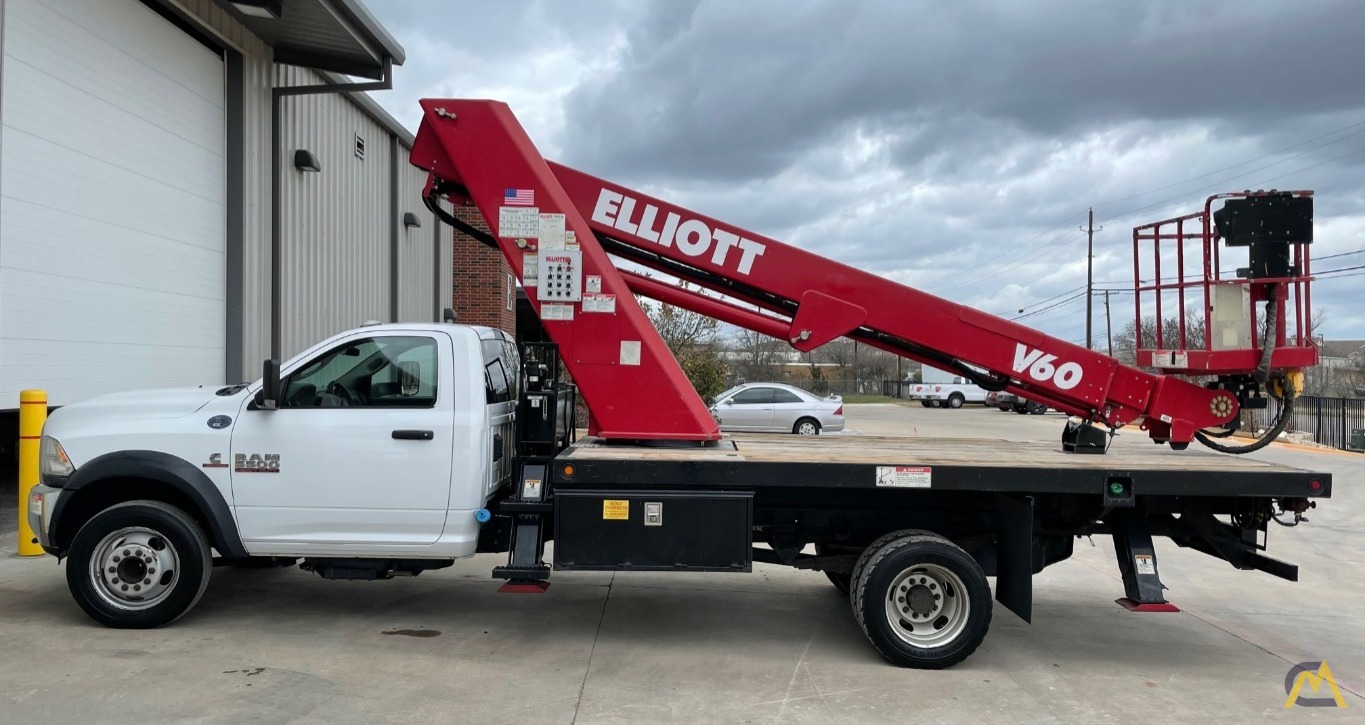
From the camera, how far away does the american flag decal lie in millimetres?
6066

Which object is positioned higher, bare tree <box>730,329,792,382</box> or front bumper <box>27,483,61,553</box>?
bare tree <box>730,329,792,382</box>

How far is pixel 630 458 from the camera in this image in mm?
5359

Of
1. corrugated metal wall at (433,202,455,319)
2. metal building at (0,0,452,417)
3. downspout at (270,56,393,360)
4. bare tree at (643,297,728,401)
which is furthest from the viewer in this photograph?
bare tree at (643,297,728,401)

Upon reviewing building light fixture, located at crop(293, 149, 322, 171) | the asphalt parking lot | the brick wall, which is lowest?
the asphalt parking lot

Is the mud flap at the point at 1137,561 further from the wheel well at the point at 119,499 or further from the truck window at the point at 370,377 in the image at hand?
the wheel well at the point at 119,499

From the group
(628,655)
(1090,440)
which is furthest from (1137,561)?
(628,655)

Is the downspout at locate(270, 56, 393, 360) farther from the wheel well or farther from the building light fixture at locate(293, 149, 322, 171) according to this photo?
the wheel well

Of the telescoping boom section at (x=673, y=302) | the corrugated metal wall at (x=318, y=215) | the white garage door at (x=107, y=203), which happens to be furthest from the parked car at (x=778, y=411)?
the telescoping boom section at (x=673, y=302)

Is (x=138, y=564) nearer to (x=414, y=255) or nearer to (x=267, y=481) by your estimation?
(x=267, y=481)

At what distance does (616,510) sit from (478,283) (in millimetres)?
14828

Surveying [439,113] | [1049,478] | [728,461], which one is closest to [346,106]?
[439,113]

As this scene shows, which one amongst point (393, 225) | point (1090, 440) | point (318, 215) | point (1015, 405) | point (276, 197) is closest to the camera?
point (1090, 440)

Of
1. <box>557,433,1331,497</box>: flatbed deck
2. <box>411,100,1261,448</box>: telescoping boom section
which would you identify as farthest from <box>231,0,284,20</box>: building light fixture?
<box>557,433,1331,497</box>: flatbed deck

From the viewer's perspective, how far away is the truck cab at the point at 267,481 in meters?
5.41
